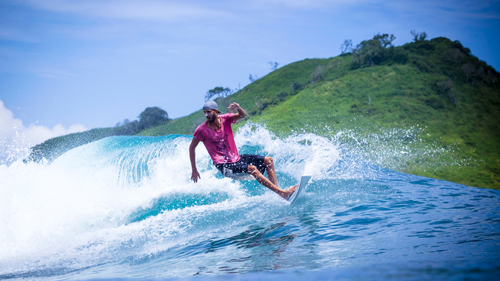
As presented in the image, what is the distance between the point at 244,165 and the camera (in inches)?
225

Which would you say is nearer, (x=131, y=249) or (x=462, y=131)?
(x=131, y=249)

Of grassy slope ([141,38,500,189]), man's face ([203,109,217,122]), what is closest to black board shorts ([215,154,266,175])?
man's face ([203,109,217,122])

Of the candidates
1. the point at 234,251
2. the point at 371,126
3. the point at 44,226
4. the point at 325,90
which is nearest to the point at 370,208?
the point at 234,251

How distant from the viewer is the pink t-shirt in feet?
18.2

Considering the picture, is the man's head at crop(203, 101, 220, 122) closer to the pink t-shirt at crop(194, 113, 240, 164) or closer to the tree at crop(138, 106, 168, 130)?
the pink t-shirt at crop(194, 113, 240, 164)

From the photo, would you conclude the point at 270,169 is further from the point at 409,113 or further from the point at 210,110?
the point at 409,113

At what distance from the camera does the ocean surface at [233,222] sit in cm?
304

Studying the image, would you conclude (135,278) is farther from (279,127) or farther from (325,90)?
(325,90)

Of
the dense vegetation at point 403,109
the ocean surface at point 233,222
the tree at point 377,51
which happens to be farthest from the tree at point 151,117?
the ocean surface at point 233,222

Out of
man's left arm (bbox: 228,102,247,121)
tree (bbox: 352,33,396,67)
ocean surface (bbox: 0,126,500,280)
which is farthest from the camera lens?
tree (bbox: 352,33,396,67)

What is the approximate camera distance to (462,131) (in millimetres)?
34500

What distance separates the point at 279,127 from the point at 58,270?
A: 3661 centimetres

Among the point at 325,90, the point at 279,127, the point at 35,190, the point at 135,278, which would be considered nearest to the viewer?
the point at 135,278

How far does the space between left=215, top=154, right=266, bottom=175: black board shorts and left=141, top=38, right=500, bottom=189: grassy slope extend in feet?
68.8
